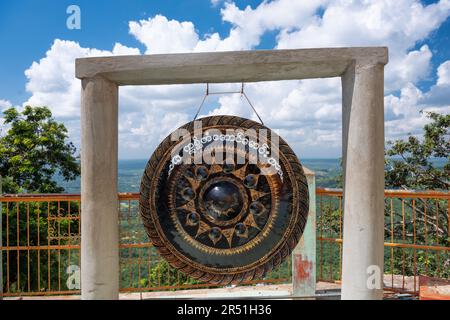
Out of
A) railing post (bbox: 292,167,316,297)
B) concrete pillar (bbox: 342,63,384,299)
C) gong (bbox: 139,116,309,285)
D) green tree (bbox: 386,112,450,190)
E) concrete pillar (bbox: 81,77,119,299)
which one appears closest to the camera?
concrete pillar (bbox: 342,63,384,299)

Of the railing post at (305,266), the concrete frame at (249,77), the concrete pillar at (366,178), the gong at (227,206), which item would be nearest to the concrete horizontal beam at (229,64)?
the concrete frame at (249,77)

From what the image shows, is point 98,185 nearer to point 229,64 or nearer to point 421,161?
point 229,64

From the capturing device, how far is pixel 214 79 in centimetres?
332

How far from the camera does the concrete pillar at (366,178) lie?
9.59 ft

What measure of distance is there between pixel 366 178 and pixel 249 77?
1.29m

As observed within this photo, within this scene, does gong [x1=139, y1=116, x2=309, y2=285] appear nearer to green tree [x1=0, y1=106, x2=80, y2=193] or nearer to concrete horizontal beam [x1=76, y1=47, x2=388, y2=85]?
concrete horizontal beam [x1=76, y1=47, x2=388, y2=85]

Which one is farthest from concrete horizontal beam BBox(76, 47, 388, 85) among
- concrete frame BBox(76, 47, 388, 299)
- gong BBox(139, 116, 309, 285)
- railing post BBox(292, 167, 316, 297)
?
railing post BBox(292, 167, 316, 297)

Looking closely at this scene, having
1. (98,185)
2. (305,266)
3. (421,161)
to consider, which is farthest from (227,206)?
(421,161)

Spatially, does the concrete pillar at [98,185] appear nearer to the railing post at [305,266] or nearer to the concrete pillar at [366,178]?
the concrete pillar at [366,178]

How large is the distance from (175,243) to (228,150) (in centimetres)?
93

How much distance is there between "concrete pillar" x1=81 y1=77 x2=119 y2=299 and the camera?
3092 mm

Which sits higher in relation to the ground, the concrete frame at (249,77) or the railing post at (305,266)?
the concrete frame at (249,77)
